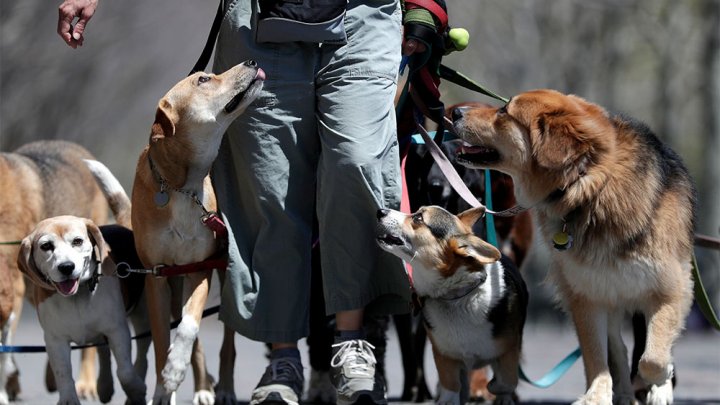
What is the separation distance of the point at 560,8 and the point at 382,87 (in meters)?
7.83

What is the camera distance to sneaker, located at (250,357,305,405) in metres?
5.02

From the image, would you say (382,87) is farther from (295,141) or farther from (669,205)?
(669,205)

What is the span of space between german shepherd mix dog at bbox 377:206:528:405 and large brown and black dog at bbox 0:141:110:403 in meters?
2.36

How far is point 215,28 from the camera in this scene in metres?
5.45

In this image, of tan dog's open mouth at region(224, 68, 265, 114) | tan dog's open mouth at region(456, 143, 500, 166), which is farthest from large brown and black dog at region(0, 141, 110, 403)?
tan dog's open mouth at region(456, 143, 500, 166)

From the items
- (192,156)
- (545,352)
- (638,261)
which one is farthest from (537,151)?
(545,352)

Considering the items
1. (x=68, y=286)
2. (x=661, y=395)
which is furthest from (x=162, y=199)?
(x=661, y=395)

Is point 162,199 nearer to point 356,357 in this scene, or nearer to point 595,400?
point 356,357

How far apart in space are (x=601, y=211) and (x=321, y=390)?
87.4 inches

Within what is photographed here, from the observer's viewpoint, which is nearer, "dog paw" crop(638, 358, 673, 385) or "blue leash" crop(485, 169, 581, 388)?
"dog paw" crop(638, 358, 673, 385)

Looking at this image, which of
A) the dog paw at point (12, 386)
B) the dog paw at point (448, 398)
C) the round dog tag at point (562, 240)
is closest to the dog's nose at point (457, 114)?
the round dog tag at point (562, 240)

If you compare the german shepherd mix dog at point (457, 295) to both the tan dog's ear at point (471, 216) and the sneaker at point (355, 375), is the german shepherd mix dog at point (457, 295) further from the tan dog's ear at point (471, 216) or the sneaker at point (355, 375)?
the sneaker at point (355, 375)

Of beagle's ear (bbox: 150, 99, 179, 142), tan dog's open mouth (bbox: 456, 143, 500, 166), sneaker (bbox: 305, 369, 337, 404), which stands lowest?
sneaker (bbox: 305, 369, 337, 404)

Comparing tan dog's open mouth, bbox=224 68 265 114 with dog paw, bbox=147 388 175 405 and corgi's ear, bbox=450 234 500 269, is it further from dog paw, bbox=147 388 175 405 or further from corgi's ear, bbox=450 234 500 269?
dog paw, bbox=147 388 175 405
